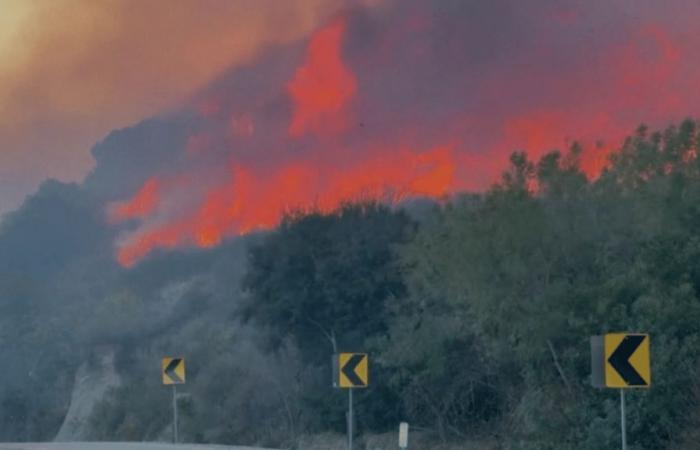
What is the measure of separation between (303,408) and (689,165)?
1741cm

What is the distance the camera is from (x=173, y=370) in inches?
1775

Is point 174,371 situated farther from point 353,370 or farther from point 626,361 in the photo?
point 626,361

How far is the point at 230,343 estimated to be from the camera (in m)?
60.6

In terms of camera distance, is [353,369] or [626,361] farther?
[353,369]

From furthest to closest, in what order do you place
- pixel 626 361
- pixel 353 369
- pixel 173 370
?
pixel 173 370 < pixel 353 369 < pixel 626 361

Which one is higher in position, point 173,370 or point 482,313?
point 482,313

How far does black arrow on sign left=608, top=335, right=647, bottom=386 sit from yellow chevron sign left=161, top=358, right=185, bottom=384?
2330 cm

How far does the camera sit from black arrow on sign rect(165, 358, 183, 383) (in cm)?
4500

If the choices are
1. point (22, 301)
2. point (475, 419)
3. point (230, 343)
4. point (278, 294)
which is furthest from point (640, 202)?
point (22, 301)

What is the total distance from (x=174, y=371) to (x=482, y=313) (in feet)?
46.0

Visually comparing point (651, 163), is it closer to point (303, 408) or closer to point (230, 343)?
point (303, 408)

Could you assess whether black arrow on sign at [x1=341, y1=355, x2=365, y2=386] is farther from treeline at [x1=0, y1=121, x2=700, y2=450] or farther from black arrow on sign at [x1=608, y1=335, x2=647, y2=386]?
black arrow on sign at [x1=608, y1=335, x2=647, y2=386]

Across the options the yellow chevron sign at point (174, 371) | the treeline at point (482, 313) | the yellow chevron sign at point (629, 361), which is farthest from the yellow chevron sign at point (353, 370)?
the yellow chevron sign at point (629, 361)

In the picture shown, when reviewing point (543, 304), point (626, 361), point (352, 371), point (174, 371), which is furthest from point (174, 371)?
point (626, 361)
